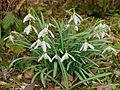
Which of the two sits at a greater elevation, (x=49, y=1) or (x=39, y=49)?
(x=49, y=1)

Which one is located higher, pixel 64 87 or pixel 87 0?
pixel 87 0

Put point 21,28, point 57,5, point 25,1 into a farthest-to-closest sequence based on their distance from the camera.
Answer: point 57,5 < point 25,1 < point 21,28

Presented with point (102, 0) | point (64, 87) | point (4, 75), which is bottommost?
point (64, 87)

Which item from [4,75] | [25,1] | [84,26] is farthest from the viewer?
[84,26]

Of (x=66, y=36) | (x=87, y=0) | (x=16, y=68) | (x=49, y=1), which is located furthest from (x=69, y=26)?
(x=87, y=0)

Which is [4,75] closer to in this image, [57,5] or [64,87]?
[64,87]

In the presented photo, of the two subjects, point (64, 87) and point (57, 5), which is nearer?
point (64, 87)

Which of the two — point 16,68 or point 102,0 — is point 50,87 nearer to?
point 16,68

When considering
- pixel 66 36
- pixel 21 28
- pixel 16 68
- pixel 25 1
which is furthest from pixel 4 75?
pixel 25 1

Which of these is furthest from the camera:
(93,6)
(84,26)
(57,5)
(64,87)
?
(93,6)
